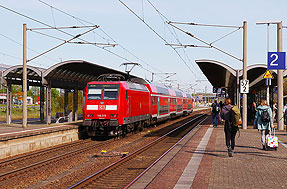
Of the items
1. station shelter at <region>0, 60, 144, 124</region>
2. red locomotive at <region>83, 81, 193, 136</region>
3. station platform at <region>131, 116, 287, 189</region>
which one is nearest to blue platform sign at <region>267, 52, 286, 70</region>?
station platform at <region>131, 116, 287, 189</region>

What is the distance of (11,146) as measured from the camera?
554 inches

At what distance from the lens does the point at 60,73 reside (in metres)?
26.9

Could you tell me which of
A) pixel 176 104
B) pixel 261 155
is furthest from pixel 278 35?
pixel 176 104

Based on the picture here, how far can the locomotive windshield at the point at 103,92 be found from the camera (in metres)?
18.6

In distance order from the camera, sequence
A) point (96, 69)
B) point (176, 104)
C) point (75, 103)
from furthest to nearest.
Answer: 1. point (176, 104)
2. point (75, 103)
3. point (96, 69)

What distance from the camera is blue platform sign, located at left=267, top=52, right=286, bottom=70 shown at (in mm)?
17250

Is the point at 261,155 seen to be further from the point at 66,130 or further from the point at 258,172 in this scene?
the point at 66,130

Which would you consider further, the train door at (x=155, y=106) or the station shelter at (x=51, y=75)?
the train door at (x=155, y=106)

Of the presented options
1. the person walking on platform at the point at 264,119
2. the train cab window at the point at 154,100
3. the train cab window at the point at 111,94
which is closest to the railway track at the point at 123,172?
the person walking on platform at the point at 264,119

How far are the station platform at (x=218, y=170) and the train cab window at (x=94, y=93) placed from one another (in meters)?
7.10

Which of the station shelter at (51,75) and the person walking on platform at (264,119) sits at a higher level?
the station shelter at (51,75)

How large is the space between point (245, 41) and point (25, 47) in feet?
43.5

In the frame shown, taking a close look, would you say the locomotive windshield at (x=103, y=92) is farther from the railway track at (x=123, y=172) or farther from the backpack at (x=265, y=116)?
the backpack at (x=265, y=116)

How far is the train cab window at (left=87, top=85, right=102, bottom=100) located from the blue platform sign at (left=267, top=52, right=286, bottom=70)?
8.26 m
